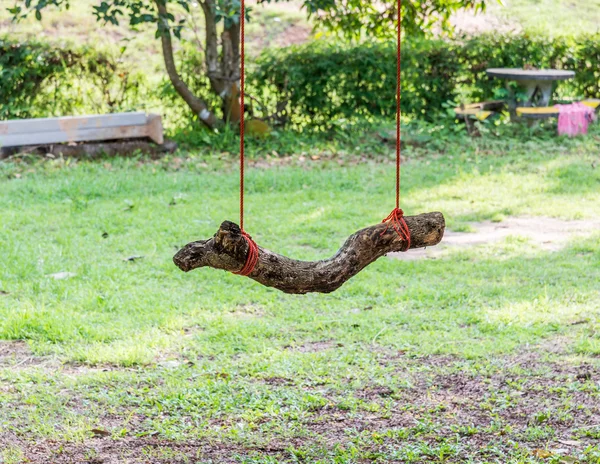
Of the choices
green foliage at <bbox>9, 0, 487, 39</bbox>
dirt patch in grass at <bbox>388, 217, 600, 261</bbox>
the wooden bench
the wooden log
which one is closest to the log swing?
the wooden log

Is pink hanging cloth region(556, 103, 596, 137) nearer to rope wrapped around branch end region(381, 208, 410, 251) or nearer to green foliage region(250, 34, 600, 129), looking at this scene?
green foliage region(250, 34, 600, 129)

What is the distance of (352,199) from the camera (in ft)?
25.3

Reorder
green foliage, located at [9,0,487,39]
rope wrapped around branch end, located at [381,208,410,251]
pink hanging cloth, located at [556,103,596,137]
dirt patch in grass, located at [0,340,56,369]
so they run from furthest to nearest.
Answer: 1. pink hanging cloth, located at [556,103,596,137]
2. green foliage, located at [9,0,487,39]
3. dirt patch in grass, located at [0,340,56,369]
4. rope wrapped around branch end, located at [381,208,410,251]

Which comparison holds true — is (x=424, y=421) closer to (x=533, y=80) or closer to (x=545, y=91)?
(x=533, y=80)

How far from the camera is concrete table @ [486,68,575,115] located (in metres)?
10.8

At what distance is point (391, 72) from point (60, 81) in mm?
4097

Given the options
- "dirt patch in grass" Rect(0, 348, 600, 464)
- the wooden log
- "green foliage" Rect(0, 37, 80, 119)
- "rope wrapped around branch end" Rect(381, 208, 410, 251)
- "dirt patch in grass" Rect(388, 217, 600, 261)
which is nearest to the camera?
the wooden log

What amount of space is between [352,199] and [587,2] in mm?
12840

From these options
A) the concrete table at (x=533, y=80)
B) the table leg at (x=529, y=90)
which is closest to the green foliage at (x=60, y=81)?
the concrete table at (x=533, y=80)

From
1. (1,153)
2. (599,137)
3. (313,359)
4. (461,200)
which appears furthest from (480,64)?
(313,359)

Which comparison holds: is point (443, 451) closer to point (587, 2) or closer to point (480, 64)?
point (480, 64)

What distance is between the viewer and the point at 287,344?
4.58 metres

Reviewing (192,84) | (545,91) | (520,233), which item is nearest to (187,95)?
(192,84)

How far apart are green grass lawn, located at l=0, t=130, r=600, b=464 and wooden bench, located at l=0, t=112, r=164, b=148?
1960 millimetres
